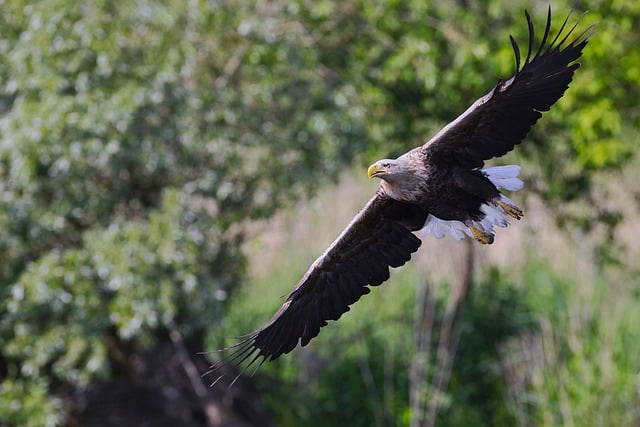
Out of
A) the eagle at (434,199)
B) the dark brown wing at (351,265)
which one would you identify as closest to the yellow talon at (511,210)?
the eagle at (434,199)

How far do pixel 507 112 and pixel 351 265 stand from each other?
1100 mm

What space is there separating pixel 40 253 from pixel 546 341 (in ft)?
11.4

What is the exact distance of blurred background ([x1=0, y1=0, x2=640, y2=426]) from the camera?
284 inches

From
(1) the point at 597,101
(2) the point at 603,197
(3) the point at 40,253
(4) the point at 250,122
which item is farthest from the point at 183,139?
(2) the point at 603,197

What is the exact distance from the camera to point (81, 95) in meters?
7.20

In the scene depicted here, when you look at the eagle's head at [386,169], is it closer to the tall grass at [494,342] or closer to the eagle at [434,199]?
the eagle at [434,199]

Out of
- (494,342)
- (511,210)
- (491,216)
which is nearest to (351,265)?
(491,216)

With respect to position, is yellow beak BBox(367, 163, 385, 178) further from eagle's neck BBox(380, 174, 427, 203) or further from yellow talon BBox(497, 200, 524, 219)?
yellow talon BBox(497, 200, 524, 219)

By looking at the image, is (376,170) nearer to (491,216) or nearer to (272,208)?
(491,216)

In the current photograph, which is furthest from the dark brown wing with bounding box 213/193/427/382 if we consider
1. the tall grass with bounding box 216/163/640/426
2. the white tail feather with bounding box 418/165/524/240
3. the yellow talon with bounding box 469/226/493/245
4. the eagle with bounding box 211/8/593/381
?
the tall grass with bounding box 216/163/640/426

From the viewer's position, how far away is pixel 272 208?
25.9 ft

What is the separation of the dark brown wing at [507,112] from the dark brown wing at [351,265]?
19.3 inches

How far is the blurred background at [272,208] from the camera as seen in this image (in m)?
7.20

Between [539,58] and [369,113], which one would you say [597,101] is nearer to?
[369,113]
